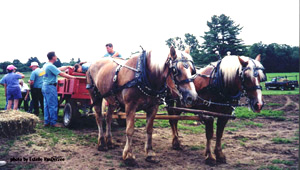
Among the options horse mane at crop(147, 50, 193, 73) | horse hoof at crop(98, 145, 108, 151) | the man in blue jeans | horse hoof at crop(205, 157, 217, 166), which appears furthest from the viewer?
the man in blue jeans

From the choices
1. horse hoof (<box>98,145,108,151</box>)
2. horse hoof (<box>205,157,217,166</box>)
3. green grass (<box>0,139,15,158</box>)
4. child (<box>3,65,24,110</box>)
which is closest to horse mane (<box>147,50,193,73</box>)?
horse hoof (<box>205,157,217,166</box>)

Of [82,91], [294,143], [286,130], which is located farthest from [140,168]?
[286,130]

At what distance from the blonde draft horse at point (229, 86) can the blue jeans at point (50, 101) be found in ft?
14.2

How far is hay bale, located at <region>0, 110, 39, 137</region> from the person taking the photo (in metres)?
5.11

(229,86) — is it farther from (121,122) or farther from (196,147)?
(121,122)

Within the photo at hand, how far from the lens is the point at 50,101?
20.6ft

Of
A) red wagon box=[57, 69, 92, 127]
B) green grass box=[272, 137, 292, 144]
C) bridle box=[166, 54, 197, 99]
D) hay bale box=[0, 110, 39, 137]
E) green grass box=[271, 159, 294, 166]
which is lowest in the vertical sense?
green grass box=[271, 159, 294, 166]

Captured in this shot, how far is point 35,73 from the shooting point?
26.3 ft

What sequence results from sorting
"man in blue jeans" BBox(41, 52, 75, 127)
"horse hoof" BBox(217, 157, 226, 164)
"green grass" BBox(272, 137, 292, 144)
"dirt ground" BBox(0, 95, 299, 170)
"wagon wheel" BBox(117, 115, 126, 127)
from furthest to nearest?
"wagon wheel" BBox(117, 115, 126, 127) < "man in blue jeans" BBox(41, 52, 75, 127) < "green grass" BBox(272, 137, 292, 144) < "horse hoof" BBox(217, 157, 226, 164) < "dirt ground" BBox(0, 95, 299, 170)

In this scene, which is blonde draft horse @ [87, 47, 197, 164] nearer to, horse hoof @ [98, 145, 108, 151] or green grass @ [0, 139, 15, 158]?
horse hoof @ [98, 145, 108, 151]

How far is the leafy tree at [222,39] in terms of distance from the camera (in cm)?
2814

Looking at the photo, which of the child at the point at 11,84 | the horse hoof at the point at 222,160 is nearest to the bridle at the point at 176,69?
the horse hoof at the point at 222,160

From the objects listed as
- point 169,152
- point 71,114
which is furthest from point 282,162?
point 71,114

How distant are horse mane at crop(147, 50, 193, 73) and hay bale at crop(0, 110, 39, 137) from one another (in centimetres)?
401
